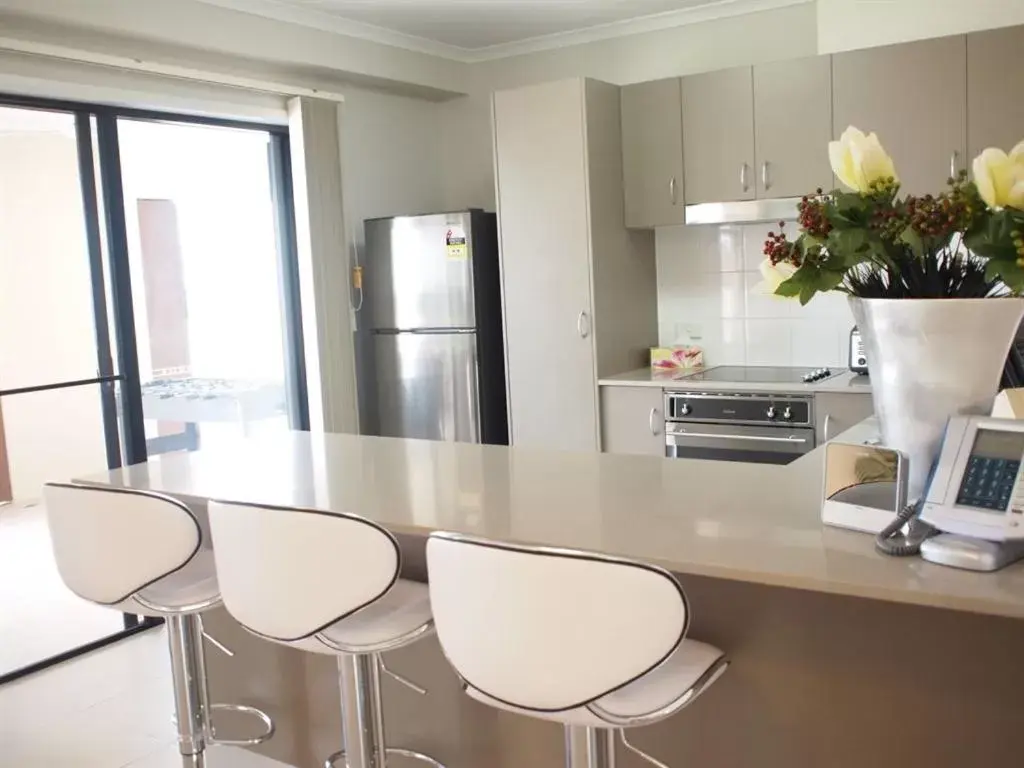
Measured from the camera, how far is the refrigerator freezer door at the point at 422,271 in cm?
476

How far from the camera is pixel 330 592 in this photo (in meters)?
1.96

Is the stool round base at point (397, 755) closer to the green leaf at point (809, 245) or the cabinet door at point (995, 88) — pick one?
the green leaf at point (809, 245)

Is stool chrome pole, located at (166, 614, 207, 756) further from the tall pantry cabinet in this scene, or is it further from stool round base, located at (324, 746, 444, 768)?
the tall pantry cabinet

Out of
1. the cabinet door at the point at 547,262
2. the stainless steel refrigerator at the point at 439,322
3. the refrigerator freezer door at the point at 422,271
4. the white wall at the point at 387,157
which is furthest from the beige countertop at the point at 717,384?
the white wall at the point at 387,157

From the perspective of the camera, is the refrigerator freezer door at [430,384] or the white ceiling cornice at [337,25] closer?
the white ceiling cornice at [337,25]

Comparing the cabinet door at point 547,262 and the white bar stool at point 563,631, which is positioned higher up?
the cabinet door at point 547,262

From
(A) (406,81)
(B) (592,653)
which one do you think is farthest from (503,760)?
(A) (406,81)

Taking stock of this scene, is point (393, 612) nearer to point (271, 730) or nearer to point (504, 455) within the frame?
point (504, 455)

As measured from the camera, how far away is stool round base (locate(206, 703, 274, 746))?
103 inches

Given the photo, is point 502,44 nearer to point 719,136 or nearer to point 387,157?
point 387,157

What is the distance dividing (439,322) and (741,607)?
123 inches

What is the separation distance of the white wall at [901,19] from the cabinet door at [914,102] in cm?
6

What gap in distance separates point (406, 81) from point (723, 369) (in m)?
2.15

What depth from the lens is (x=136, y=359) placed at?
421 centimetres
